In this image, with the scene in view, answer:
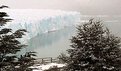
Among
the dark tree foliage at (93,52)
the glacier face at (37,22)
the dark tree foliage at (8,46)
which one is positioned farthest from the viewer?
the glacier face at (37,22)

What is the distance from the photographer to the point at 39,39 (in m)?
128

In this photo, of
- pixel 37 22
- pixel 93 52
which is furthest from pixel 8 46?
pixel 37 22

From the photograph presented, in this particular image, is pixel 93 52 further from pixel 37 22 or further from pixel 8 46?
pixel 37 22

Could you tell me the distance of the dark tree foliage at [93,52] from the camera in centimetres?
1151

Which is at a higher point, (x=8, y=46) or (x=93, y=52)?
(x=8, y=46)

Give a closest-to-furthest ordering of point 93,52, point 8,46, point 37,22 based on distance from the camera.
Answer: point 8,46 → point 93,52 → point 37,22

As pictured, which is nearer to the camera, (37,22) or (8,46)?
(8,46)

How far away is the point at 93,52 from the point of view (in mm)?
11555

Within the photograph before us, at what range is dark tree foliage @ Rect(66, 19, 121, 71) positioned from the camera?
1151 cm

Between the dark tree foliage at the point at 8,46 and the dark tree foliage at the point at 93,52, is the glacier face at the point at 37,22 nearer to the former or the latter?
the dark tree foliage at the point at 93,52

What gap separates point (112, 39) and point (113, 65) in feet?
3.66

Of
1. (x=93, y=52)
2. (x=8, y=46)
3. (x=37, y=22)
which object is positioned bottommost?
(x=93, y=52)

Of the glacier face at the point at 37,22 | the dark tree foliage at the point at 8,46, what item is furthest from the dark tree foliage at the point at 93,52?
the glacier face at the point at 37,22

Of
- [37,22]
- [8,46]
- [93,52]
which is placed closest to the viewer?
[8,46]
